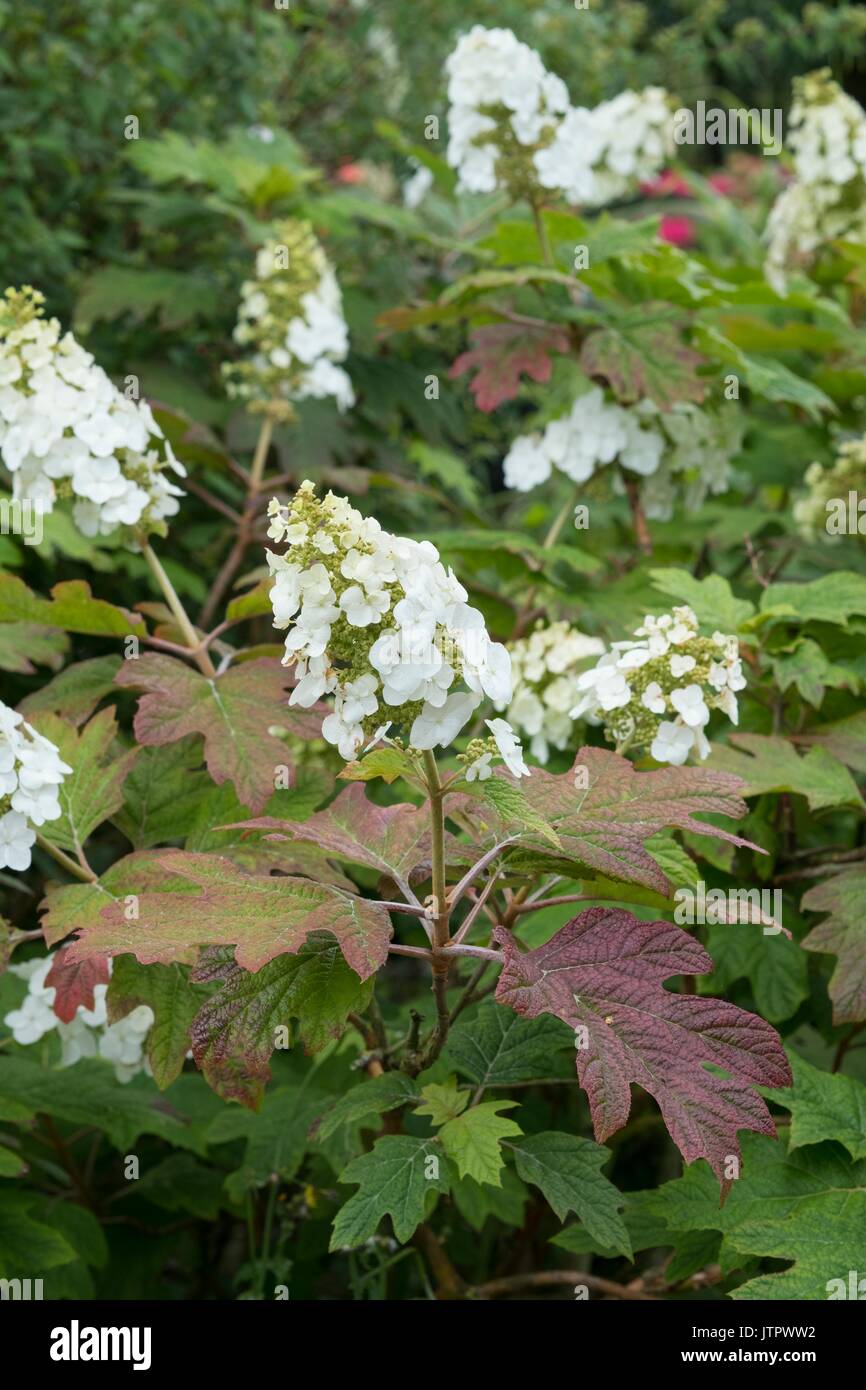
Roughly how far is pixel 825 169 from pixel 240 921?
2.50 meters

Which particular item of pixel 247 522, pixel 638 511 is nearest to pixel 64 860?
pixel 247 522

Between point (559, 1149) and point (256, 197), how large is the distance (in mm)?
2457

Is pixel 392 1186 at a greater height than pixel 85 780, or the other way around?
pixel 85 780

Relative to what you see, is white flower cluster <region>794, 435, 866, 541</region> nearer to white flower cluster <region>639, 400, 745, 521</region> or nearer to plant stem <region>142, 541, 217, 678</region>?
white flower cluster <region>639, 400, 745, 521</region>

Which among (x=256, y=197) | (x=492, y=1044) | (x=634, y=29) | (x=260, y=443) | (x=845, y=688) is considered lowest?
(x=492, y=1044)

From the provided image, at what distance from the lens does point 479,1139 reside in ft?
5.19

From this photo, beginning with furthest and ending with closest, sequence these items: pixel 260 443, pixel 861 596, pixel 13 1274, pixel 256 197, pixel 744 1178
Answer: pixel 256 197 → pixel 260 443 → pixel 861 596 → pixel 13 1274 → pixel 744 1178

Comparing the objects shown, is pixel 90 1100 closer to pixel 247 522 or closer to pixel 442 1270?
pixel 442 1270

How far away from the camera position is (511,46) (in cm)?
261

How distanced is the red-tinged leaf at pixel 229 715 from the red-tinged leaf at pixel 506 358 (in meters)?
0.84

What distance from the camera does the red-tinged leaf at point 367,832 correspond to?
1603 mm

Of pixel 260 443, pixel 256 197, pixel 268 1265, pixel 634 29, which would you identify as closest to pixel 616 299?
pixel 260 443

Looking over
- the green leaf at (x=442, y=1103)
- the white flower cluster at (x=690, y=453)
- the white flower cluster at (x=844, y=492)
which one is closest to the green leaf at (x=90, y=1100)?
the green leaf at (x=442, y=1103)
